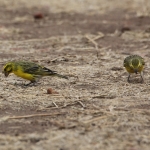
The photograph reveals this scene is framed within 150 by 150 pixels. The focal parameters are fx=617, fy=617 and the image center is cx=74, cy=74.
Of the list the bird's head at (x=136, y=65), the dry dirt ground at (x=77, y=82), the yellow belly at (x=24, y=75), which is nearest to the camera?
the dry dirt ground at (x=77, y=82)

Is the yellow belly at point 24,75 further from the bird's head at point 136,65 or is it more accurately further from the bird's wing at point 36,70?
the bird's head at point 136,65

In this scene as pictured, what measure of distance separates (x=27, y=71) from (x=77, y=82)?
0.83 metres

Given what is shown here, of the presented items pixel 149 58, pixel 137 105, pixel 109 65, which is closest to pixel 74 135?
pixel 137 105

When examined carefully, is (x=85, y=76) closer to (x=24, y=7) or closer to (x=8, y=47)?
(x=8, y=47)

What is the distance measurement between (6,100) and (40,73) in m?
1.21

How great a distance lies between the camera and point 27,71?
9.70 meters

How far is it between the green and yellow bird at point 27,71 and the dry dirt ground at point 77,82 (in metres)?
0.19

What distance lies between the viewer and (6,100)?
8617mm

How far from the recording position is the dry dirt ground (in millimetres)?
6938

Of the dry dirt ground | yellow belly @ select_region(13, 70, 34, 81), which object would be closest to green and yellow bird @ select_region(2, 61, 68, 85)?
yellow belly @ select_region(13, 70, 34, 81)

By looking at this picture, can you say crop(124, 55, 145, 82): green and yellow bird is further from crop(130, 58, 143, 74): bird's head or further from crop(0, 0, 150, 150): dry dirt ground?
crop(0, 0, 150, 150): dry dirt ground

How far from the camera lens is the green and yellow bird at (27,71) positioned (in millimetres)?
9609

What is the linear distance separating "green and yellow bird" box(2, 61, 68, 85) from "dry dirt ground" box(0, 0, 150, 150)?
0.19 m

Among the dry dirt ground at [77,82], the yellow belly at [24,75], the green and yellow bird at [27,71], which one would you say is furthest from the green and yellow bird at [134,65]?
the yellow belly at [24,75]
